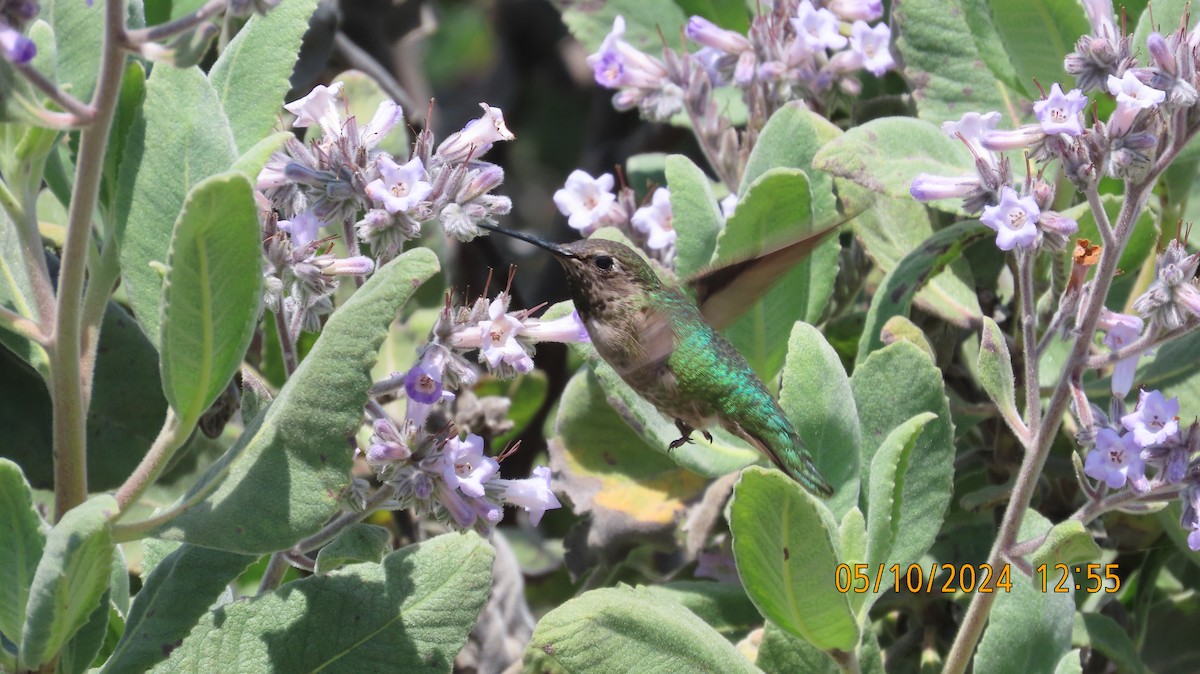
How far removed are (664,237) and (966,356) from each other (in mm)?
762

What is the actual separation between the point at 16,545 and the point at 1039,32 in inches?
80.0

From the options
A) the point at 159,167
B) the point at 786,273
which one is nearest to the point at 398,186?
the point at 159,167

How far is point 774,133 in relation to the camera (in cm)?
251

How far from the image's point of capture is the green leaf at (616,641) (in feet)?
6.42

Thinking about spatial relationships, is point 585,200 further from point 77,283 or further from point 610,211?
point 77,283

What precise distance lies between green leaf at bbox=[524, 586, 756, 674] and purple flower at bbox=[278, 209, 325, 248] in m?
0.66

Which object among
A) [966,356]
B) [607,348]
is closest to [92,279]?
[607,348]

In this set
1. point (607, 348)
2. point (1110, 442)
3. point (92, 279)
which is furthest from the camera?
point (607, 348)

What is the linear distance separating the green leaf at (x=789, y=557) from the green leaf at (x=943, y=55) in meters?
1.22

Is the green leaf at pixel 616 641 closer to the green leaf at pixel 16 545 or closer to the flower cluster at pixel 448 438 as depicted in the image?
the flower cluster at pixel 448 438

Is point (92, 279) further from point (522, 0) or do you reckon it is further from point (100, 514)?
point (522, 0)

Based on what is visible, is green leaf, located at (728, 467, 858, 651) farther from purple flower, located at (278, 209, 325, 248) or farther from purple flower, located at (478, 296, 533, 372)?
purple flower, located at (278, 209, 325, 248)

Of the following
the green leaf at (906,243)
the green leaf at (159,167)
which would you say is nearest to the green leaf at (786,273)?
the green leaf at (906,243)

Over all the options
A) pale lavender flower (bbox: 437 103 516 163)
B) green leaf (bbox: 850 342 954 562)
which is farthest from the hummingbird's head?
green leaf (bbox: 850 342 954 562)
